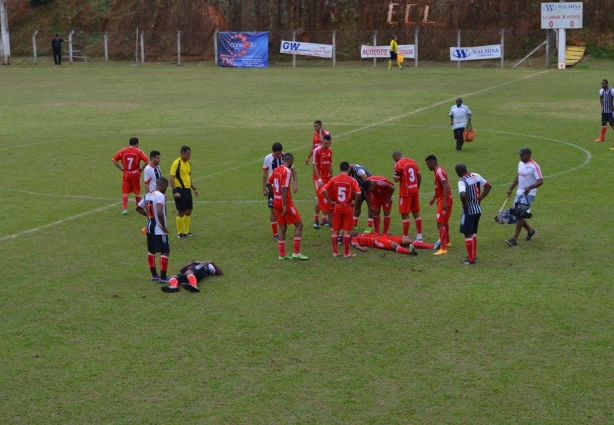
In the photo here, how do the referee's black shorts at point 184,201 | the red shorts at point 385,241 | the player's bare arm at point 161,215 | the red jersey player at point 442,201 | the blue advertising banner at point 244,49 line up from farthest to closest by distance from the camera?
the blue advertising banner at point 244,49 → the referee's black shorts at point 184,201 → the red shorts at point 385,241 → the red jersey player at point 442,201 → the player's bare arm at point 161,215

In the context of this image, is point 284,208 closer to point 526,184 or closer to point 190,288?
point 190,288

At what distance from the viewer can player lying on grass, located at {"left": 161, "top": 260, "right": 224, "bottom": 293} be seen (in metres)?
15.0

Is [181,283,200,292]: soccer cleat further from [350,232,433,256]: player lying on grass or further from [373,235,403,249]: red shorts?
[373,235,403,249]: red shorts

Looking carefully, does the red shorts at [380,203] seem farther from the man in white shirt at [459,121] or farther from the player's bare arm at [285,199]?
the man in white shirt at [459,121]

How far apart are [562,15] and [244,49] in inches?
993

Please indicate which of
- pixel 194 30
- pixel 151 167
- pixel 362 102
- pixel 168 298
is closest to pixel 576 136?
pixel 362 102

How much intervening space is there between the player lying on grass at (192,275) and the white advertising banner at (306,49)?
5528cm

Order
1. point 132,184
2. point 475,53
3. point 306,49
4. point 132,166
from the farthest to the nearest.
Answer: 1. point 306,49
2. point 475,53
3. point 132,184
4. point 132,166

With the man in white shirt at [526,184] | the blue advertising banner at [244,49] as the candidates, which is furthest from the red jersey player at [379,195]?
the blue advertising banner at [244,49]

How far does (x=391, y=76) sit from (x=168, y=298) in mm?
44300

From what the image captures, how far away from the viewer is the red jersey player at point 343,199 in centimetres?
1686

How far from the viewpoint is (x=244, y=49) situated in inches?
2689

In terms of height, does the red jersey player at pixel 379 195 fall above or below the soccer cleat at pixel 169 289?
above

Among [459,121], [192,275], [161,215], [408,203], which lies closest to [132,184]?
[161,215]
